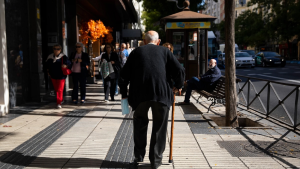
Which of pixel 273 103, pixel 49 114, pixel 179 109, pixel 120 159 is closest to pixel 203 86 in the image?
pixel 179 109

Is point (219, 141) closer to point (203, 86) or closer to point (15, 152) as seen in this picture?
point (15, 152)

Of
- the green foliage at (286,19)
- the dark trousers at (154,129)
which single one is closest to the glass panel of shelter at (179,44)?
the dark trousers at (154,129)

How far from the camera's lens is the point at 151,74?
181 inches

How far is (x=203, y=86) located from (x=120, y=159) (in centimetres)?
570

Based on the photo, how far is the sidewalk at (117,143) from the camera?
5.03 metres

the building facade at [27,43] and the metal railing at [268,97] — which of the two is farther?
the building facade at [27,43]

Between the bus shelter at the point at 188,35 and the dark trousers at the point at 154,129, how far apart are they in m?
9.20

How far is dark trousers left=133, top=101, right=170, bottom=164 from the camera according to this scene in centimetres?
471

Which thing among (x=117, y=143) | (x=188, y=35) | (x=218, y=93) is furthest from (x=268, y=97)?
(x=188, y=35)

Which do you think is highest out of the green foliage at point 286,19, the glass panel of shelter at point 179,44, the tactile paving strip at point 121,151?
the green foliage at point 286,19

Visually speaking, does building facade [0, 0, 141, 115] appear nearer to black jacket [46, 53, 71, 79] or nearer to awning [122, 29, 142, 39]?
black jacket [46, 53, 71, 79]

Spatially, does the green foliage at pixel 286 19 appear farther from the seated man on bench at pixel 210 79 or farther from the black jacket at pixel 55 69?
the black jacket at pixel 55 69

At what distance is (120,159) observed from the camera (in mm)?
5188

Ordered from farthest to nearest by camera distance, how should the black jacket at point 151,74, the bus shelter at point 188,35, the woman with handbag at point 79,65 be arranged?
the bus shelter at point 188,35
the woman with handbag at point 79,65
the black jacket at point 151,74
